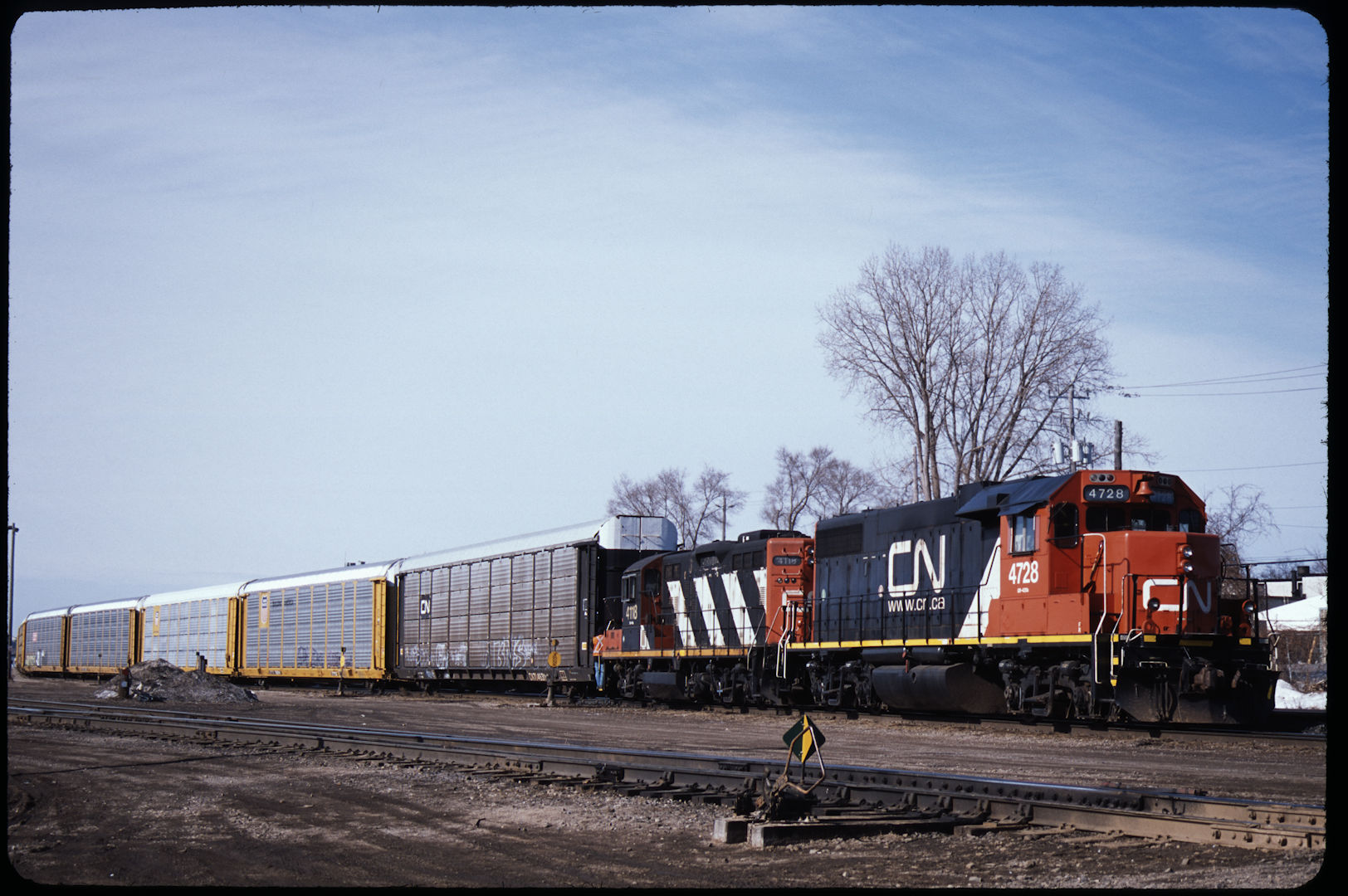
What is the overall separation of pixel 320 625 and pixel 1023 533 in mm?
28645

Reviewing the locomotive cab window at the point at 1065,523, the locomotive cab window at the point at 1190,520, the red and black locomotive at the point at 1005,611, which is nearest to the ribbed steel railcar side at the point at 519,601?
the red and black locomotive at the point at 1005,611

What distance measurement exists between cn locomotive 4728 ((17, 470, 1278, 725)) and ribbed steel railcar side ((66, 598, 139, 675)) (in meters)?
14.3

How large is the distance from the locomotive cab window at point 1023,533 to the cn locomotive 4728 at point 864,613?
3 cm

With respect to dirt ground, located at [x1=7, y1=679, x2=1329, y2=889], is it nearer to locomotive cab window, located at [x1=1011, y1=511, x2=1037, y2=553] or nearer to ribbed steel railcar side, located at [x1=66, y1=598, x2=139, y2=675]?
locomotive cab window, located at [x1=1011, y1=511, x2=1037, y2=553]

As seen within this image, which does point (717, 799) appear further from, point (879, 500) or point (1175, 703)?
point (879, 500)

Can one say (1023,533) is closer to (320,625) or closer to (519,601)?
(519,601)

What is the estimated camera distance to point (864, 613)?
22766 millimetres

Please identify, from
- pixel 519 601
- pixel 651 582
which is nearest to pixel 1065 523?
pixel 651 582

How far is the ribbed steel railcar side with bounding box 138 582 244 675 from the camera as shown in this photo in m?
47.1

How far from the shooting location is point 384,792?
457 inches

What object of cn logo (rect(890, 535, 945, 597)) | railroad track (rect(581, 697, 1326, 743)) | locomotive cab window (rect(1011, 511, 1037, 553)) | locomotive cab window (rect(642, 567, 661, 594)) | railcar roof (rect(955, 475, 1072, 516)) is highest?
railcar roof (rect(955, 475, 1072, 516))

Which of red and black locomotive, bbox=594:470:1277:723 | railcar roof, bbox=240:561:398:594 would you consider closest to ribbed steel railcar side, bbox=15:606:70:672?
railcar roof, bbox=240:561:398:594

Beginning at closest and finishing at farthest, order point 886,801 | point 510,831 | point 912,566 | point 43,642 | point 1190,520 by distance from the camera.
→ point 510,831 → point 886,801 → point 1190,520 → point 912,566 → point 43,642

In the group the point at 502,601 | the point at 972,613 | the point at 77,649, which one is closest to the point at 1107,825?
the point at 972,613
